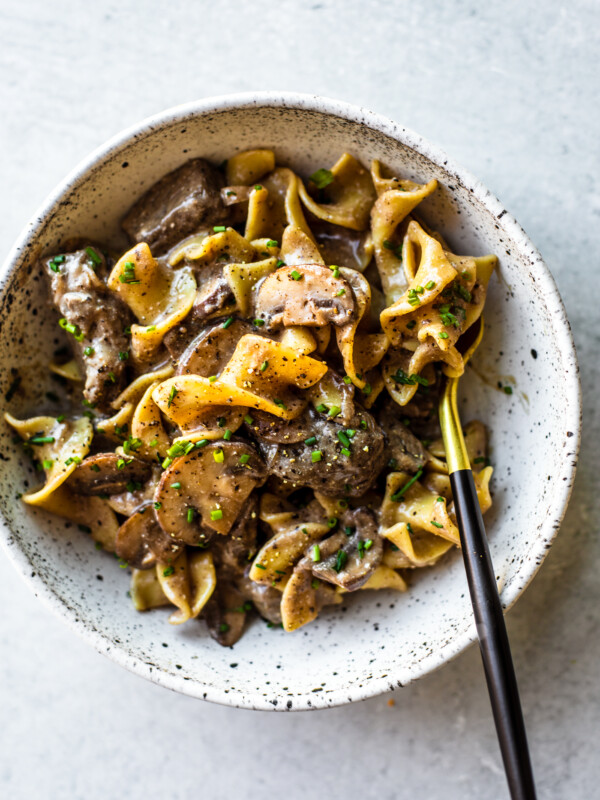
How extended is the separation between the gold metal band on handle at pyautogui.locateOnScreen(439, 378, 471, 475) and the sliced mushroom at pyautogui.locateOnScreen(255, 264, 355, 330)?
1.95 ft

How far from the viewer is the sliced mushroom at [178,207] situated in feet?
9.07

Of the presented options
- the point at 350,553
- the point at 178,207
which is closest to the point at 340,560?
the point at 350,553

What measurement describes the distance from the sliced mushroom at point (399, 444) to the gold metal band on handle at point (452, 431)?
0.12 metres

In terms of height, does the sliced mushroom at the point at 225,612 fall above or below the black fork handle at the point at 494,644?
below

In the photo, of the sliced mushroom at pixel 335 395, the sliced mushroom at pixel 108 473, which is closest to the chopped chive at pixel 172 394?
the sliced mushroom at pixel 108 473

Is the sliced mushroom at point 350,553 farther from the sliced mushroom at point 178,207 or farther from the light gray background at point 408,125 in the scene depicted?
the sliced mushroom at point 178,207

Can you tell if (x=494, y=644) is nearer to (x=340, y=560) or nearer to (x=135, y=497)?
(x=340, y=560)

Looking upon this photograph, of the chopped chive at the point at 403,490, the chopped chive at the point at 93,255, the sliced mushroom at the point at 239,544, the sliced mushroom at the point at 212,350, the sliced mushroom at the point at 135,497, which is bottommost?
the sliced mushroom at the point at 239,544

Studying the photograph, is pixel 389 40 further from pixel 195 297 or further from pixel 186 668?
pixel 186 668

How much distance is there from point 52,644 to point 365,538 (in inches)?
70.0

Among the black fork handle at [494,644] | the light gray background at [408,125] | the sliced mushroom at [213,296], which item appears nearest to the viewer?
the black fork handle at [494,644]

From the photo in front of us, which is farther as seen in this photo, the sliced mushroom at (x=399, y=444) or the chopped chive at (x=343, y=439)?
the sliced mushroom at (x=399, y=444)

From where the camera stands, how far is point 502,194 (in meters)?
3.20

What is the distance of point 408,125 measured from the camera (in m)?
3.21
